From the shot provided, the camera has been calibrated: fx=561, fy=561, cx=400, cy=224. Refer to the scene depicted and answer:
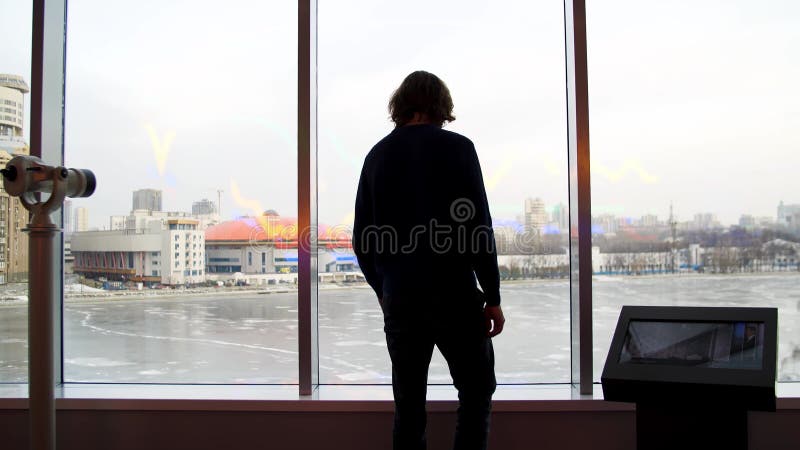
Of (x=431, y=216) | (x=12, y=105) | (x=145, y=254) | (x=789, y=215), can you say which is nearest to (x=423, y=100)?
(x=431, y=216)

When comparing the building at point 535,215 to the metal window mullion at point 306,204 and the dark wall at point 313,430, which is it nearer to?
the dark wall at point 313,430

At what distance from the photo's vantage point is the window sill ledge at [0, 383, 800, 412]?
2090mm

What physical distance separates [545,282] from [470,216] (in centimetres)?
95

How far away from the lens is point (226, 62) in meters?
2.48

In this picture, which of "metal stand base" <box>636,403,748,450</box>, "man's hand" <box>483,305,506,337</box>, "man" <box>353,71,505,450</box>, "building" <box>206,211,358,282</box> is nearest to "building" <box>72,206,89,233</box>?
"building" <box>206,211,358,282</box>

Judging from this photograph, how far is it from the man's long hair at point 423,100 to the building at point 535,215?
810 millimetres

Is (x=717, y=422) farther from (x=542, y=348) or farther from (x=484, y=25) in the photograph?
(x=484, y=25)

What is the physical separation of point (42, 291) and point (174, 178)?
2.54ft

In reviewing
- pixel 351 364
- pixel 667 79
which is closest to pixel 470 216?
pixel 351 364

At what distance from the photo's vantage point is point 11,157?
2482 millimetres

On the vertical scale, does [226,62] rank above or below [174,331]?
above

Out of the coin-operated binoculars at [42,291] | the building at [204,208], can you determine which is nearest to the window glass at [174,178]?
the building at [204,208]

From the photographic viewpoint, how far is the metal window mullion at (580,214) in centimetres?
223

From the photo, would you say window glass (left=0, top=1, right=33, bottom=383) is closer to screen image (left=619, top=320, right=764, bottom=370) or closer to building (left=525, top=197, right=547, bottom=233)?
building (left=525, top=197, right=547, bottom=233)
